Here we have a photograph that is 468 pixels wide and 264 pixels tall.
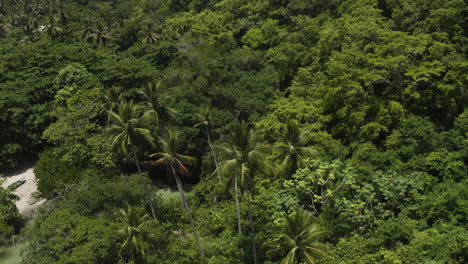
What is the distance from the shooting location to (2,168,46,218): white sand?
38750 mm

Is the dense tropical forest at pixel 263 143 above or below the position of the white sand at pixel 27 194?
above

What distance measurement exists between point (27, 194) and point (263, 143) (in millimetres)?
30009

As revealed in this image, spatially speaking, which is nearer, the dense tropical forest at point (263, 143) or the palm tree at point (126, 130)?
the dense tropical forest at point (263, 143)

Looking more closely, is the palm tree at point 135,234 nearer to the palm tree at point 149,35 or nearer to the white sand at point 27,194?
the white sand at point 27,194

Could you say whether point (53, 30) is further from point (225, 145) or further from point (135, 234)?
point (225, 145)

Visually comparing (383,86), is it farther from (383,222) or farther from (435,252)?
(435,252)

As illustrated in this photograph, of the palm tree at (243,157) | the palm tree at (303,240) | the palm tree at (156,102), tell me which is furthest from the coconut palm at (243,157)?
the palm tree at (156,102)

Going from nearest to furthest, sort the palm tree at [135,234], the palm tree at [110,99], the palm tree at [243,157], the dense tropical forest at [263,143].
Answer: the palm tree at [243,157] < the dense tropical forest at [263,143] < the palm tree at [135,234] < the palm tree at [110,99]

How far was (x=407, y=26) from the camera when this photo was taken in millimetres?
37625

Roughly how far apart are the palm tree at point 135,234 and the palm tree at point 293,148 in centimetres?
1070

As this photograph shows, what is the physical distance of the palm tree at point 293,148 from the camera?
23.9 meters

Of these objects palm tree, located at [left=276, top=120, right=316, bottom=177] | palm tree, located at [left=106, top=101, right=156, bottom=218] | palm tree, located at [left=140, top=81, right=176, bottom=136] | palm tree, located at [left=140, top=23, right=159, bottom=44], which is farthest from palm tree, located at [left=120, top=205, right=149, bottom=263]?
palm tree, located at [left=140, top=23, right=159, bottom=44]

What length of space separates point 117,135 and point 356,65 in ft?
77.7

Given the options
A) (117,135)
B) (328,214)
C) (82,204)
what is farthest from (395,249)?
(82,204)
